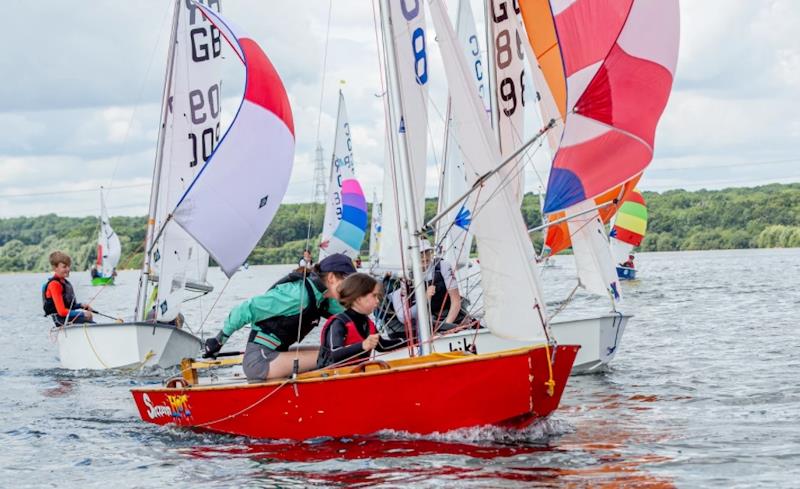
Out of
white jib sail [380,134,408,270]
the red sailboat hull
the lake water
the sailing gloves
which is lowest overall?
the lake water

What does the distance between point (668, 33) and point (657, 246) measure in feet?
299

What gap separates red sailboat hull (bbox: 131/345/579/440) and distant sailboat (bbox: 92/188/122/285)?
52560 mm

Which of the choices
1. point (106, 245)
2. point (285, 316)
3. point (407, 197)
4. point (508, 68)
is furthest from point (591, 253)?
point (106, 245)

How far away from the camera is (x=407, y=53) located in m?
9.93

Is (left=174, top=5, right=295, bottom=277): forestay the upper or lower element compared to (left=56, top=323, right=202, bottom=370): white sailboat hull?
upper

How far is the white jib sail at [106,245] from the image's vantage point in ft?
198

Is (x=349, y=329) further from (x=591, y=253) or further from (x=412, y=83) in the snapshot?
(x=591, y=253)

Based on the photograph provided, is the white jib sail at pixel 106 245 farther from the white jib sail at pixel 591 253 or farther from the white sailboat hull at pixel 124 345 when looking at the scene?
the white jib sail at pixel 591 253

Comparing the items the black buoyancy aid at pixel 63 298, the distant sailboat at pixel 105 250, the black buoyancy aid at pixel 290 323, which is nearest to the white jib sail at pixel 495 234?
the black buoyancy aid at pixel 290 323

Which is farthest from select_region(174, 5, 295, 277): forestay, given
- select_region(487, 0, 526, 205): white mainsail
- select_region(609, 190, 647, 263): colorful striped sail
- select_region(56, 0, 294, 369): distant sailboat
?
select_region(609, 190, 647, 263): colorful striped sail

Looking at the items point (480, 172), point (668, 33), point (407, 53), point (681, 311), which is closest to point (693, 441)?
point (480, 172)

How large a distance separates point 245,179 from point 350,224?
18150 millimetres

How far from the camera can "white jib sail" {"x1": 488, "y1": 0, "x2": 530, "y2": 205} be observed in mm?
12922

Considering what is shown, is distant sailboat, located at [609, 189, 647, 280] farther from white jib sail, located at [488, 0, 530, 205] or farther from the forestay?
the forestay
